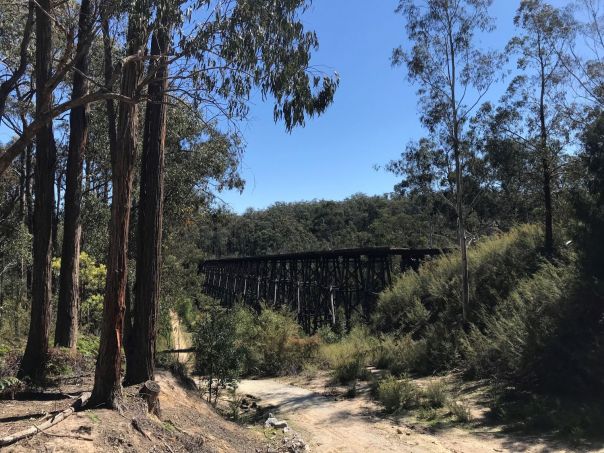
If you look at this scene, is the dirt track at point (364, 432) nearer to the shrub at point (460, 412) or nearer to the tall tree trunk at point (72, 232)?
the shrub at point (460, 412)

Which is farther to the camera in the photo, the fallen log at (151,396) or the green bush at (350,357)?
the green bush at (350,357)

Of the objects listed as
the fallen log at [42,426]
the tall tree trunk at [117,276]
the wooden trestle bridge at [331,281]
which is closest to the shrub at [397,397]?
the tall tree trunk at [117,276]

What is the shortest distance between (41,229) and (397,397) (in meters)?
6.52

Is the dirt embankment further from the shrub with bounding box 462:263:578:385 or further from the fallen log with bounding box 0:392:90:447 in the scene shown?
the shrub with bounding box 462:263:578:385

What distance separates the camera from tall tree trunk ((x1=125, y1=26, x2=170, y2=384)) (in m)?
6.80

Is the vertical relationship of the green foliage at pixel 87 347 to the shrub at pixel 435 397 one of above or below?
above

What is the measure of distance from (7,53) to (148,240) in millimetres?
7844

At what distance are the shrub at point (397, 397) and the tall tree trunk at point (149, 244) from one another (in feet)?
14.9

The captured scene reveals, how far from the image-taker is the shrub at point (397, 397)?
940 centimetres

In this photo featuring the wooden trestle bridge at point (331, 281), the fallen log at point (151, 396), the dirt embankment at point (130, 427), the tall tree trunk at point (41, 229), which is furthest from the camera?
the wooden trestle bridge at point (331, 281)

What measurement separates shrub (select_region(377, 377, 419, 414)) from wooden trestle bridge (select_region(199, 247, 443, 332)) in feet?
32.9

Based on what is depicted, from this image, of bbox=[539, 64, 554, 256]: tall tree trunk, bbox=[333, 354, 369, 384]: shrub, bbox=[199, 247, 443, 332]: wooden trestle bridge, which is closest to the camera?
bbox=[333, 354, 369, 384]: shrub

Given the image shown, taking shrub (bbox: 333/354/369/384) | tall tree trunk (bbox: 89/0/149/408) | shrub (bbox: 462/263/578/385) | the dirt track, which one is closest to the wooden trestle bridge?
shrub (bbox: 333/354/369/384)

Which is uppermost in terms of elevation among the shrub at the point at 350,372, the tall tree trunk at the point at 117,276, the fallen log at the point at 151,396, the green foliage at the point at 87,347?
the tall tree trunk at the point at 117,276
